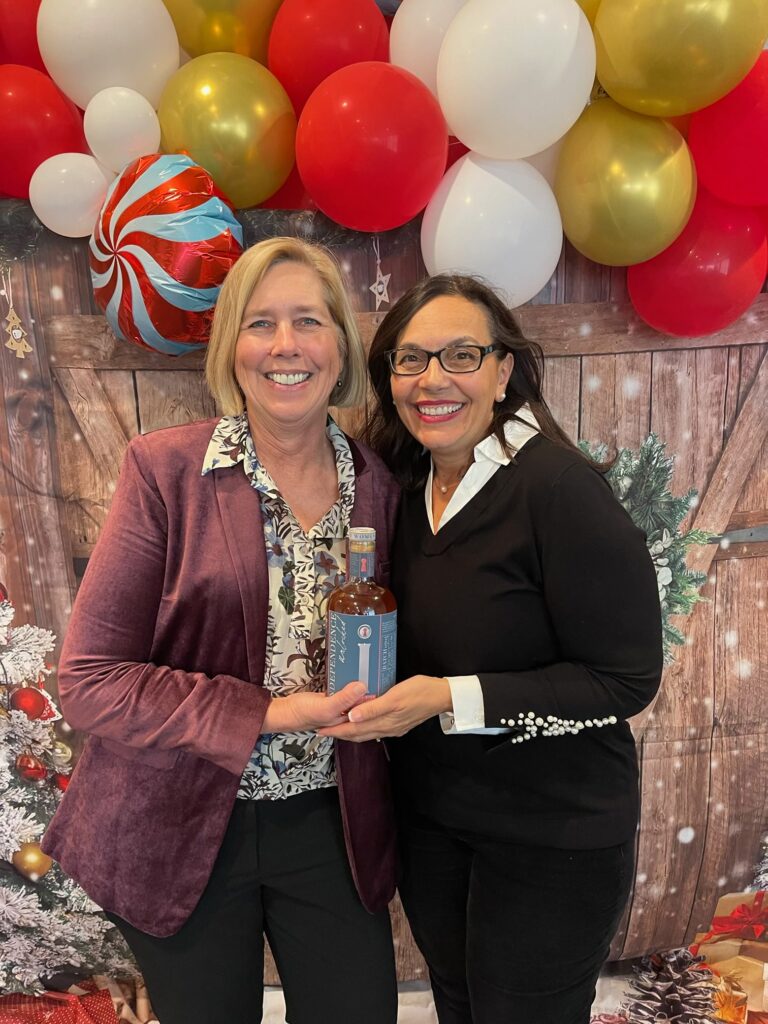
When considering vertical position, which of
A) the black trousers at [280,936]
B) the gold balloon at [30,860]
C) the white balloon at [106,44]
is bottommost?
the gold balloon at [30,860]

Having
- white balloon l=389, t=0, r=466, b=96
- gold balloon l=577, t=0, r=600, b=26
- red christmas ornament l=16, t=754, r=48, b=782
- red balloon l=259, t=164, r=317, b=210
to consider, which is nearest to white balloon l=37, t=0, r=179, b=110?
red balloon l=259, t=164, r=317, b=210

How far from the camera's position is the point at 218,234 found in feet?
3.96

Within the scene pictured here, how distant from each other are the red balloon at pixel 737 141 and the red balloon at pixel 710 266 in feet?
0.13

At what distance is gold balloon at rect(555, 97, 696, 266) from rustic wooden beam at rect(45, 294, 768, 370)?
21cm

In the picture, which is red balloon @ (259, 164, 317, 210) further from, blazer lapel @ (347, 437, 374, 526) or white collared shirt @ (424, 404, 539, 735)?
white collared shirt @ (424, 404, 539, 735)

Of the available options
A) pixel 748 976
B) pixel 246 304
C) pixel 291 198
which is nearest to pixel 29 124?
pixel 291 198

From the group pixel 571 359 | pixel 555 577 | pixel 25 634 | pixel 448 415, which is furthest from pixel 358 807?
pixel 571 359

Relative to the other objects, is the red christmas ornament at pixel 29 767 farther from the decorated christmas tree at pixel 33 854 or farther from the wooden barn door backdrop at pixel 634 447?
the wooden barn door backdrop at pixel 634 447

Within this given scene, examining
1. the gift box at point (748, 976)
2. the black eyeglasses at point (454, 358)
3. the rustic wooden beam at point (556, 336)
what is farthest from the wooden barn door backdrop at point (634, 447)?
the black eyeglasses at point (454, 358)

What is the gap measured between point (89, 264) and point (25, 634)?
2.77ft

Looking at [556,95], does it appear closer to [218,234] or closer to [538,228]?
[538,228]

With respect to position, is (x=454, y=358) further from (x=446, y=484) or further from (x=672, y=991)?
(x=672, y=991)

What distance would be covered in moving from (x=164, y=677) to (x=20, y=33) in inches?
49.5

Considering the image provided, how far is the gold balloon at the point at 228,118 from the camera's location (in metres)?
1.23
